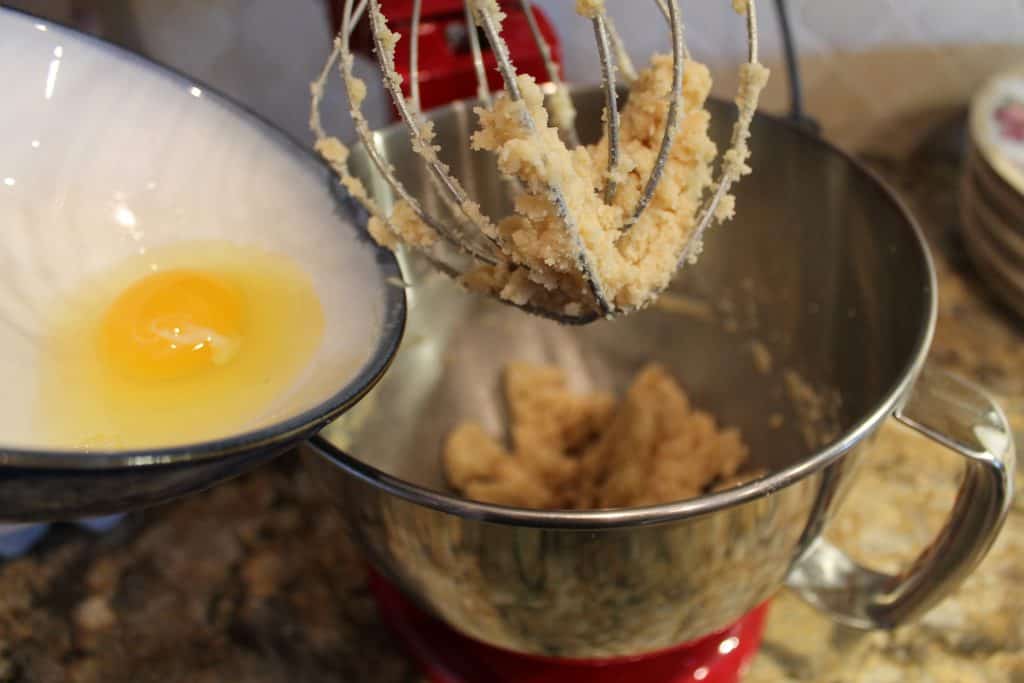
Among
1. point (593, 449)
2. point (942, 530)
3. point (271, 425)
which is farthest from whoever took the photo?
point (593, 449)

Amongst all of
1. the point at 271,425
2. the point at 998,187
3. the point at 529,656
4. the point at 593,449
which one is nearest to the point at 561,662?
the point at 529,656

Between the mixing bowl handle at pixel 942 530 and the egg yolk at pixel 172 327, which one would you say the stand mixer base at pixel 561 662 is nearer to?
the mixing bowl handle at pixel 942 530

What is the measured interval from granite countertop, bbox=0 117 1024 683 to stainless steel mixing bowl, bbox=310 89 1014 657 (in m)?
0.06

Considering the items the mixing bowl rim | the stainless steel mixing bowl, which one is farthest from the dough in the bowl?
the mixing bowl rim

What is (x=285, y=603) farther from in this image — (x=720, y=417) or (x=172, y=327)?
(x=720, y=417)

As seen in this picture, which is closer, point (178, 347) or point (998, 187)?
point (178, 347)

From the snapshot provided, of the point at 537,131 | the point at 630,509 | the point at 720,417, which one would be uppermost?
the point at 537,131

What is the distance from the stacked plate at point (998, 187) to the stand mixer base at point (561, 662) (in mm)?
401

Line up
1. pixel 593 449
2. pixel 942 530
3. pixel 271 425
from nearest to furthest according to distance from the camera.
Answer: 1. pixel 271 425
2. pixel 942 530
3. pixel 593 449

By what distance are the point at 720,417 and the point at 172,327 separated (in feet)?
1.40

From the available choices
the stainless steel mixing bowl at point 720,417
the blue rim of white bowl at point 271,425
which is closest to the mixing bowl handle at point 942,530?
the stainless steel mixing bowl at point 720,417

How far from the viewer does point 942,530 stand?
1.50 ft

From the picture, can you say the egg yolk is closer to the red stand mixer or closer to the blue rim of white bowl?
the blue rim of white bowl

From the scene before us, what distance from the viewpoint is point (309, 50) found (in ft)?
2.71
